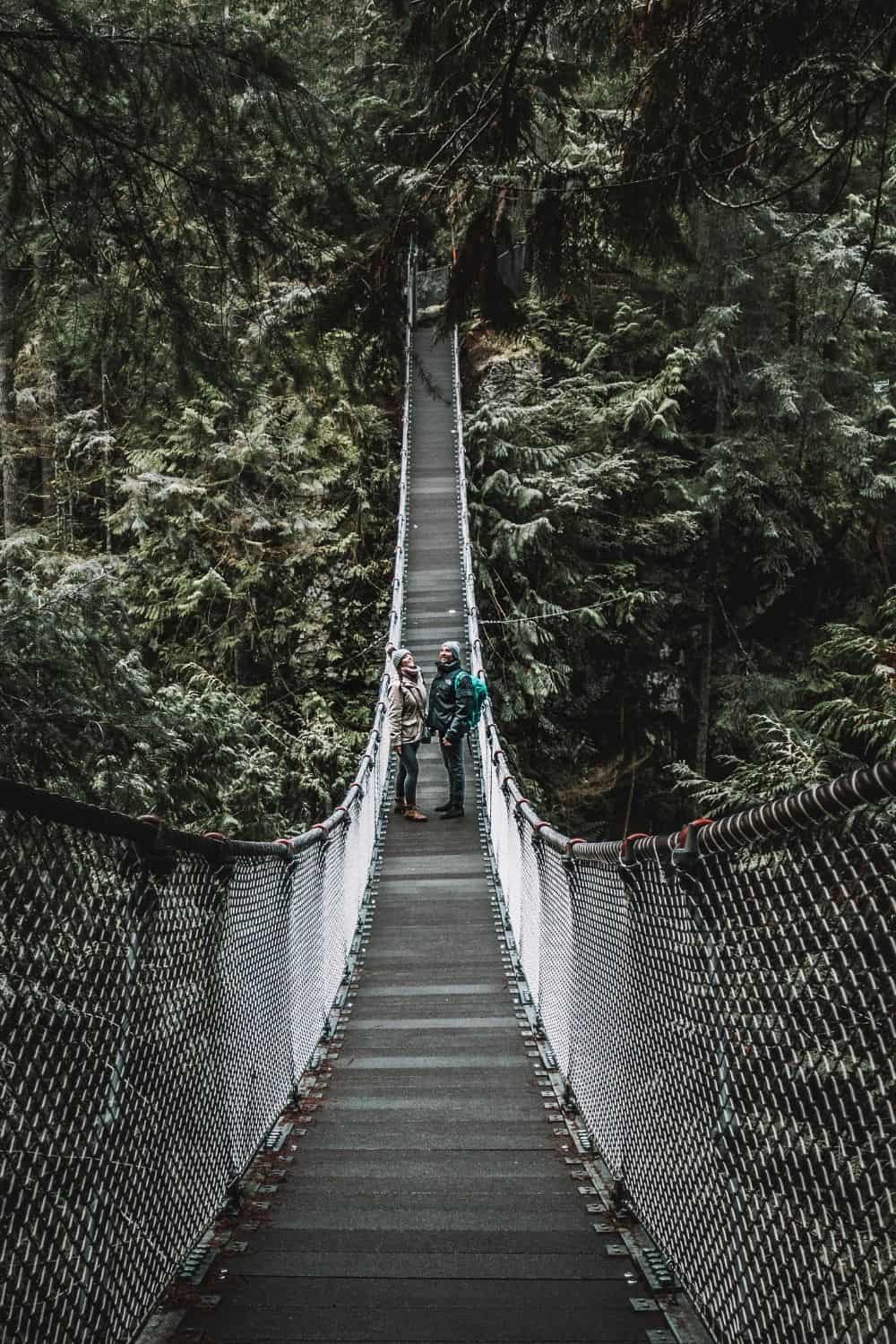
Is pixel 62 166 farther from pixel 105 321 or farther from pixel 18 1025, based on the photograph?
pixel 18 1025

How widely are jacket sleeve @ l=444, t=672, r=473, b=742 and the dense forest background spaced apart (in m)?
1.50

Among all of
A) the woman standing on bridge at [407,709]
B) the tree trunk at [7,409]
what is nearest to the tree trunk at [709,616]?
the woman standing on bridge at [407,709]

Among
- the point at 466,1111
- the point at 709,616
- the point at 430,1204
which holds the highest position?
the point at 709,616

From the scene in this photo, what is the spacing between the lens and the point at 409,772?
8.80m

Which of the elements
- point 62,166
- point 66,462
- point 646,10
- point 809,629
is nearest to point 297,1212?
point 62,166

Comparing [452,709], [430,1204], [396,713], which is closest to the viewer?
[430,1204]

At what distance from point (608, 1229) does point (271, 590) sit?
11.6m

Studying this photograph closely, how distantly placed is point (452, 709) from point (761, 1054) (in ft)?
22.1

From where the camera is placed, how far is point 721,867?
1.92 meters

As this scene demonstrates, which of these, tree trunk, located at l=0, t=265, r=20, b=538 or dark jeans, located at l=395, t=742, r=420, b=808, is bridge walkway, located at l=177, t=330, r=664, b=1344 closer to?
tree trunk, located at l=0, t=265, r=20, b=538

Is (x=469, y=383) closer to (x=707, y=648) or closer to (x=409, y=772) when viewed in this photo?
(x=707, y=648)

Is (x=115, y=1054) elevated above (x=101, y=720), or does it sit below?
below

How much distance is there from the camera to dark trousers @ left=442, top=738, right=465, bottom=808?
864 cm

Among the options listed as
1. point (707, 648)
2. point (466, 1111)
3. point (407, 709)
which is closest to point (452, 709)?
point (407, 709)
